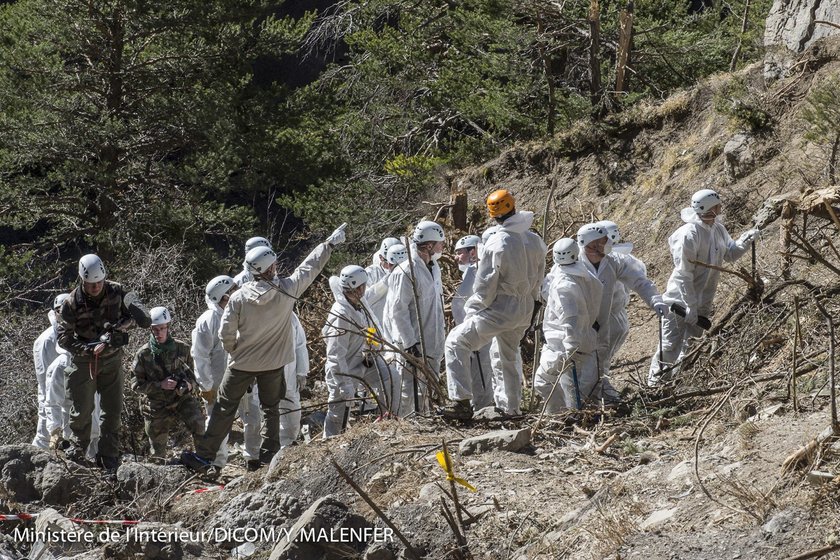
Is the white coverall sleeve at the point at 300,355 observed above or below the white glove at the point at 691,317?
above

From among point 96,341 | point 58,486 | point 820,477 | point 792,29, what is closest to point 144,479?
point 58,486

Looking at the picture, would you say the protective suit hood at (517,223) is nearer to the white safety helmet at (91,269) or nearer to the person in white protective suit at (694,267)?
the person in white protective suit at (694,267)

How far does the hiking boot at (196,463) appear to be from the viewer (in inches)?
354

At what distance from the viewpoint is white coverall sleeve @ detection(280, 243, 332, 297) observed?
845 centimetres

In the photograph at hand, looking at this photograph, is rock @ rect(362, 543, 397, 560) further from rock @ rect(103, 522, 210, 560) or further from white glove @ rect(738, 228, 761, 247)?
white glove @ rect(738, 228, 761, 247)

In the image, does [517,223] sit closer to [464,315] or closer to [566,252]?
[566,252]

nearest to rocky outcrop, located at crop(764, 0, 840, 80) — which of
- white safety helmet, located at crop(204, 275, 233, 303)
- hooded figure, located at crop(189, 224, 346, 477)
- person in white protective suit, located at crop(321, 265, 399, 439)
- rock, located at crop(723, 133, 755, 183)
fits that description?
rock, located at crop(723, 133, 755, 183)

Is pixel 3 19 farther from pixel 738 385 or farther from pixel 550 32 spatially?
pixel 738 385

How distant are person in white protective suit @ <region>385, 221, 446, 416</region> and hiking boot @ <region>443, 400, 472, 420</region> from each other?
155cm

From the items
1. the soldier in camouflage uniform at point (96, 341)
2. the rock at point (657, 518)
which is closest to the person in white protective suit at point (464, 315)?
the soldier in camouflage uniform at point (96, 341)

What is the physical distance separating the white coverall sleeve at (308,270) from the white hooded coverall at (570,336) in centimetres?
190

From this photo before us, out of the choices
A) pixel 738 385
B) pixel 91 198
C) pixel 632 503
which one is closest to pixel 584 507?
pixel 632 503

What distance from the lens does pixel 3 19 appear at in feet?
65.8

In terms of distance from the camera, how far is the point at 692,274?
10.2m
